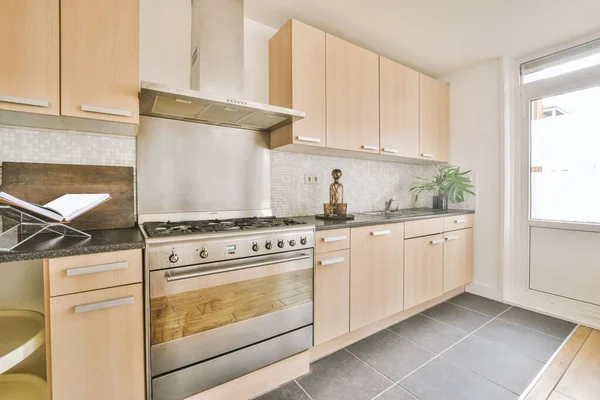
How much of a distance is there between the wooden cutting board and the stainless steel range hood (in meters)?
0.45

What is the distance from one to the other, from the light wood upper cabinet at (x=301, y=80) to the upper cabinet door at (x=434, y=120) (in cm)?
136

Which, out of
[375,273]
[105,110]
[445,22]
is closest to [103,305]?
[105,110]

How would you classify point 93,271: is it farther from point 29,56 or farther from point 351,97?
point 351,97

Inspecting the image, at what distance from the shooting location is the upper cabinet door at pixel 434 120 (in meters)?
2.83

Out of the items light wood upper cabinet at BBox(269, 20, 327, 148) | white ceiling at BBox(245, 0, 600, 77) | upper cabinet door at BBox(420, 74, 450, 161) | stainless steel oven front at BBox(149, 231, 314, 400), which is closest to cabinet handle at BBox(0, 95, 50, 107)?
stainless steel oven front at BBox(149, 231, 314, 400)

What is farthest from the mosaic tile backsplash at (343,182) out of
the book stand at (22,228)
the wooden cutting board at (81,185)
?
the book stand at (22,228)

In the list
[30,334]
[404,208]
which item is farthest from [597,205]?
[30,334]

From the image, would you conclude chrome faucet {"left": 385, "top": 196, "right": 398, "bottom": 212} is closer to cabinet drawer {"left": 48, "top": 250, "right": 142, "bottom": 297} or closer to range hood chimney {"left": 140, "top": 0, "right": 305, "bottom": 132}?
range hood chimney {"left": 140, "top": 0, "right": 305, "bottom": 132}

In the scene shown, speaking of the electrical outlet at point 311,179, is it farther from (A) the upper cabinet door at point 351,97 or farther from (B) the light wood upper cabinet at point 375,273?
(B) the light wood upper cabinet at point 375,273

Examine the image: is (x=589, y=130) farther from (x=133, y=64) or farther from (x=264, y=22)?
(x=133, y=64)

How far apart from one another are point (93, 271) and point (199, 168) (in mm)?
976

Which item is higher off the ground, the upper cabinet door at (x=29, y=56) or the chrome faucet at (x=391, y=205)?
the upper cabinet door at (x=29, y=56)

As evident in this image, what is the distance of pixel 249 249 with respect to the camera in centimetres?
147

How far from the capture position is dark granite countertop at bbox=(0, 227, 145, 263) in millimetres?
989
